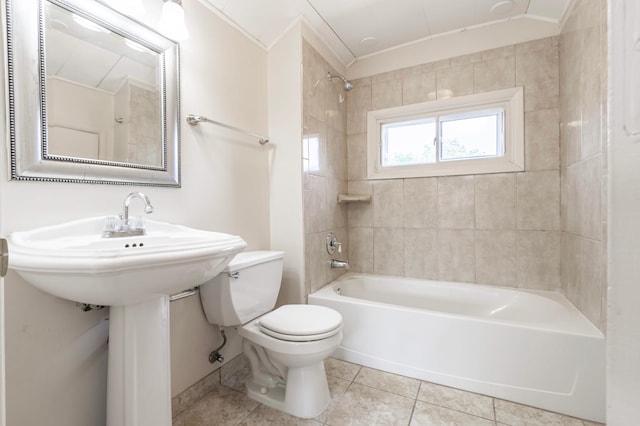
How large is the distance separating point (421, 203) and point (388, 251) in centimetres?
50

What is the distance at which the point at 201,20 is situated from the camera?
1552mm

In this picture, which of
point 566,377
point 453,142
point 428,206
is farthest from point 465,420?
point 453,142

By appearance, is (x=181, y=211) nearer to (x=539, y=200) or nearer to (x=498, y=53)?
(x=539, y=200)

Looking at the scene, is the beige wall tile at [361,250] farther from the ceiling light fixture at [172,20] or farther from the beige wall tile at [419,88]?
the ceiling light fixture at [172,20]

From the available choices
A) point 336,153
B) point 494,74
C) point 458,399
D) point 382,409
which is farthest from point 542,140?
point 382,409

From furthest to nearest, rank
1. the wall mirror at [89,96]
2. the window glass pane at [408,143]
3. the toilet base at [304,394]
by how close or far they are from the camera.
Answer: the window glass pane at [408,143] < the toilet base at [304,394] < the wall mirror at [89,96]

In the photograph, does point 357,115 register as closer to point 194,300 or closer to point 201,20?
point 201,20

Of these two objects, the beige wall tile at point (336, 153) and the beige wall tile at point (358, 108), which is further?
the beige wall tile at point (358, 108)

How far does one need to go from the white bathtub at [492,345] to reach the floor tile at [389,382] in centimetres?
4

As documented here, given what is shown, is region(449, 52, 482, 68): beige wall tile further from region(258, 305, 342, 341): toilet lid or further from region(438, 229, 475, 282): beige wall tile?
region(258, 305, 342, 341): toilet lid

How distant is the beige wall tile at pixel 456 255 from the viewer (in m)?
2.17

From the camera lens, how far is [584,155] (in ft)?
4.99

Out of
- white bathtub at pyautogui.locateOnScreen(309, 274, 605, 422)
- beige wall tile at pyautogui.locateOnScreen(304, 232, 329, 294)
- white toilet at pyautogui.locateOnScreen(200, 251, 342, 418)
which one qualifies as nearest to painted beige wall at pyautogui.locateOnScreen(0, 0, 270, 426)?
white toilet at pyautogui.locateOnScreen(200, 251, 342, 418)

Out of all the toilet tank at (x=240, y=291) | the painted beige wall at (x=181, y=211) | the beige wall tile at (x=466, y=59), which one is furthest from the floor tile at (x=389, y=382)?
the beige wall tile at (x=466, y=59)
